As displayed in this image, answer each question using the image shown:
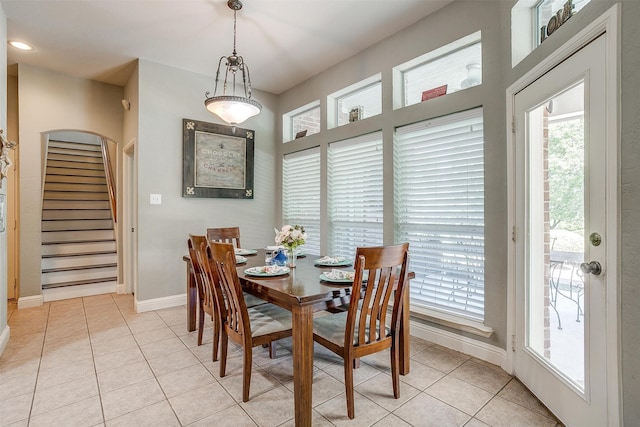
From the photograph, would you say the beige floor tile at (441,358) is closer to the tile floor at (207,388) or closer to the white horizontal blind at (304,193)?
the tile floor at (207,388)

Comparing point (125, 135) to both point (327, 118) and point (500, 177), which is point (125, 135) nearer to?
point (327, 118)

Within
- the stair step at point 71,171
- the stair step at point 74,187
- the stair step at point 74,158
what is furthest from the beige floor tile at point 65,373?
the stair step at point 74,158

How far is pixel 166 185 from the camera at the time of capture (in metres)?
3.73

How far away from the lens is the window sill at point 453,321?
2383 mm

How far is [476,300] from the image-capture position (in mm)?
2494

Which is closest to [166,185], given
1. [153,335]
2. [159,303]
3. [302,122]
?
[159,303]

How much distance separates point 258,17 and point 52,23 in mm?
1876

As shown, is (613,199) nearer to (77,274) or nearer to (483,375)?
(483,375)

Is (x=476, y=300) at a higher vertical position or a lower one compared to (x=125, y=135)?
lower

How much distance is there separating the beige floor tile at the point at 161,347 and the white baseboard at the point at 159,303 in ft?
3.22

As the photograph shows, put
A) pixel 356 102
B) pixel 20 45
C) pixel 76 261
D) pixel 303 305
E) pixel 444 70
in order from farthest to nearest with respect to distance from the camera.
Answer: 1. pixel 76 261
2. pixel 356 102
3. pixel 20 45
4. pixel 444 70
5. pixel 303 305

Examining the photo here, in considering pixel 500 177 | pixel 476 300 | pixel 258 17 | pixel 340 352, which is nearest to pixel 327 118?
pixel 258 17

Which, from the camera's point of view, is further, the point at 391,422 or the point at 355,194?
the point at 355,194

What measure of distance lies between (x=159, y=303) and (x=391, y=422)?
300cm
